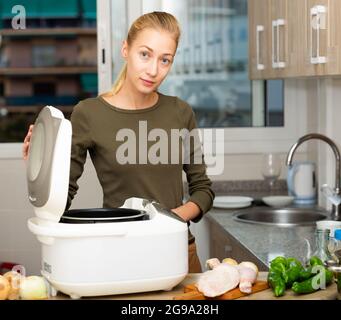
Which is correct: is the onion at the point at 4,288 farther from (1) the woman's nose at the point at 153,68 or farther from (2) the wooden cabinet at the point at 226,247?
(2) the wooden cabinet at the point at 226,247

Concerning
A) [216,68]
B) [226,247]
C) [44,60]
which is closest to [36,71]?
[44,60]

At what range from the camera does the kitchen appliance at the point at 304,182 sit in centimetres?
363

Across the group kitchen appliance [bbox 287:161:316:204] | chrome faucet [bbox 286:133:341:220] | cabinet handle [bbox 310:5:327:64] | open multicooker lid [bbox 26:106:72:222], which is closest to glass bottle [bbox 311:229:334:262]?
open multicooker lid [bbox 26:106:72:222]

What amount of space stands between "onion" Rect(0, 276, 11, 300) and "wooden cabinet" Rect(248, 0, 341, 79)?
1.35 m

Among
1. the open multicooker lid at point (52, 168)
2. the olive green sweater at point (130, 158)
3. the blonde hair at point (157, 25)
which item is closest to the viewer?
the open multicooker lid at point (52, 168)

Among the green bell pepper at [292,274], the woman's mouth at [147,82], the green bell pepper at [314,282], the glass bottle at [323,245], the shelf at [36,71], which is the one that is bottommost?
the green bell pepper at [314,282]

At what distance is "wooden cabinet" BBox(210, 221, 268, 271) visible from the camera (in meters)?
2.55

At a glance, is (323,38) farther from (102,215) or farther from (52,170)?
(52,170)

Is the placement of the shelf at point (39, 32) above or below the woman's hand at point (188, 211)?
above

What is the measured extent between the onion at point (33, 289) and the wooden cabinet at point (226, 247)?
2.76 feet

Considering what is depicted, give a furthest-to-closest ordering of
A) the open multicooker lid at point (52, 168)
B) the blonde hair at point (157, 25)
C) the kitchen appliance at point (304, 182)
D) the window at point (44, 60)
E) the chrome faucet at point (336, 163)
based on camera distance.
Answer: the window at point (44, 60) < the kitchen appliance at point (304, 182) < the chrome faucet at point (336, 163) < the blonde hair at point (157, 25) < the open multicooker lid at point (52, 168)

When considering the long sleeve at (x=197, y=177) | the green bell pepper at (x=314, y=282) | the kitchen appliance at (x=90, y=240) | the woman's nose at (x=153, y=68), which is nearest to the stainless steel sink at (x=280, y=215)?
the long sleeve at (x=197, y=177)

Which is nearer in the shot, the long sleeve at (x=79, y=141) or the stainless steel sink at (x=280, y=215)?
the long sleeve at (x=79, y=141)

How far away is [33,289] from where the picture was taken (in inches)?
62.3
